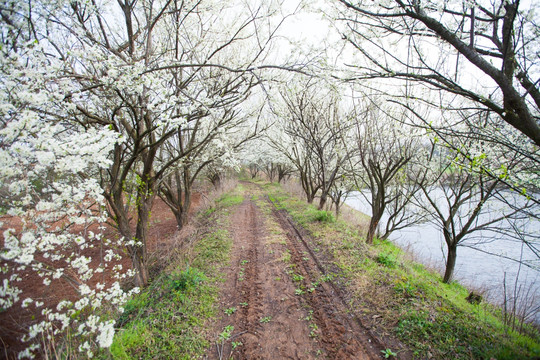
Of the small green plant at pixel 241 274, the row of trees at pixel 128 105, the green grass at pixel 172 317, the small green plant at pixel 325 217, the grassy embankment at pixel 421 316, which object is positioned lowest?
the green grass at pixel 172 317

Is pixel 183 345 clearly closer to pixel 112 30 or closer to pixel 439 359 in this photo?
pixel 439 359

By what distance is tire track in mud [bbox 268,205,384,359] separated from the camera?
3410 mm

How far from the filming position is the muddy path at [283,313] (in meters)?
3.47

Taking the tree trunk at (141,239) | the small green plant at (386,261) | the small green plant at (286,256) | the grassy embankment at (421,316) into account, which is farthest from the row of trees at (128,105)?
the small green plant at (286,256)

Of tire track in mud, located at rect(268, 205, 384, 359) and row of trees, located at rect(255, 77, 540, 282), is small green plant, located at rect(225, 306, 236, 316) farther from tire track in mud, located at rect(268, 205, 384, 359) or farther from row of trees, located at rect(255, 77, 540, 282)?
row of trees, located at rect(255, 77, 540, 282)

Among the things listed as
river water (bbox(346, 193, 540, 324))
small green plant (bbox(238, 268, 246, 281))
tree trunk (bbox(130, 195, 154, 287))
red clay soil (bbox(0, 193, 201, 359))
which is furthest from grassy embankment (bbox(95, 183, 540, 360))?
river water (bbox(346, 193, 540, 324))

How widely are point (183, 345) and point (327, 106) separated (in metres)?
11.2

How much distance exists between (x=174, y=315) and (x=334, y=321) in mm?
2793

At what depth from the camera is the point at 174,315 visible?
4.10 metres

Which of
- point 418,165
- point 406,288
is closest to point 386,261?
point 406,288

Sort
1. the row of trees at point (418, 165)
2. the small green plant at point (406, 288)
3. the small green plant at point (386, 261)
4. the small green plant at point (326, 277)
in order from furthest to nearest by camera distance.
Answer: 1. the small green plant at point (386, 261)
2. the small green plant at point (326, 277)
3. the row of trees at point (418, 165)
4. the small green plant at point (406, 288)

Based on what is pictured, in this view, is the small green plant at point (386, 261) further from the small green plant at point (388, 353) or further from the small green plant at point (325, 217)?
the small green plant at point (325, 217)

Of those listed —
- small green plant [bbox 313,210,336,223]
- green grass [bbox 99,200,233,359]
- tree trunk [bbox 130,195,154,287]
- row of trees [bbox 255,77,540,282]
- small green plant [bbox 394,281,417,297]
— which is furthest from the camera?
small green plant [bbox 313,210,336,223]

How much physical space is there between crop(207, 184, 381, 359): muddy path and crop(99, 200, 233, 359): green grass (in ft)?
0.98
